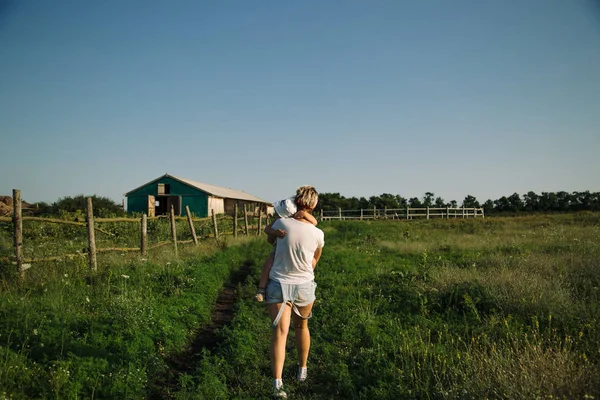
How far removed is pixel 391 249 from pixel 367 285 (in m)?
7.44

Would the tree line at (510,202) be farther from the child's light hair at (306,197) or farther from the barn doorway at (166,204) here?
the child's light hair at (306,197)

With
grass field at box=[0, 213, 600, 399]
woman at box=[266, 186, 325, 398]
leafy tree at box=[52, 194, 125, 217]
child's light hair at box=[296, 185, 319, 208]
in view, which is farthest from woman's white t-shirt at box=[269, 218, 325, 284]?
leafy tree at box=[52, 194, 125, 217]

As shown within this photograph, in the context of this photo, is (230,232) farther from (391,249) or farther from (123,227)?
(391,249)

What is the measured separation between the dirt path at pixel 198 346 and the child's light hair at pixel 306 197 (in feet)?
8.85

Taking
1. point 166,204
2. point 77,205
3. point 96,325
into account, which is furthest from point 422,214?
point 96,325

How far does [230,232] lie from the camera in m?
21.2

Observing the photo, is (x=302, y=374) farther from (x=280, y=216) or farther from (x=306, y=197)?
(x=306, y=197)

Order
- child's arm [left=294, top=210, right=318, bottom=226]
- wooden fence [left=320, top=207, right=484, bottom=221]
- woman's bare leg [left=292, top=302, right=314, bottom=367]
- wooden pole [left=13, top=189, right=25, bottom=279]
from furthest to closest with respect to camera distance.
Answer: wooden fence [left=320, top=207, right=484, bottom=221] < wooden pole [left=13, top=189, right=25, bottom=279] < woman's bare leg [left=292, top=302, right=314, bottom=367] < child's arm [left=294, top=210, right=318, bottom=226]

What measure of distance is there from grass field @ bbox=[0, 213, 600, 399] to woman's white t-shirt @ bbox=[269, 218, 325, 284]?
1.32 metres

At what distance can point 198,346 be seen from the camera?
626cm

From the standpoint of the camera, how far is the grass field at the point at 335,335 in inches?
159

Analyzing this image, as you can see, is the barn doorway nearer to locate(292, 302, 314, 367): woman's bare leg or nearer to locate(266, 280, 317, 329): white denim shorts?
locate(292, 302, 314, 367): woman's bare leg

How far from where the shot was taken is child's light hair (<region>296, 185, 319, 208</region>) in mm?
4309

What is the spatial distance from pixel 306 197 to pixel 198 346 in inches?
141
